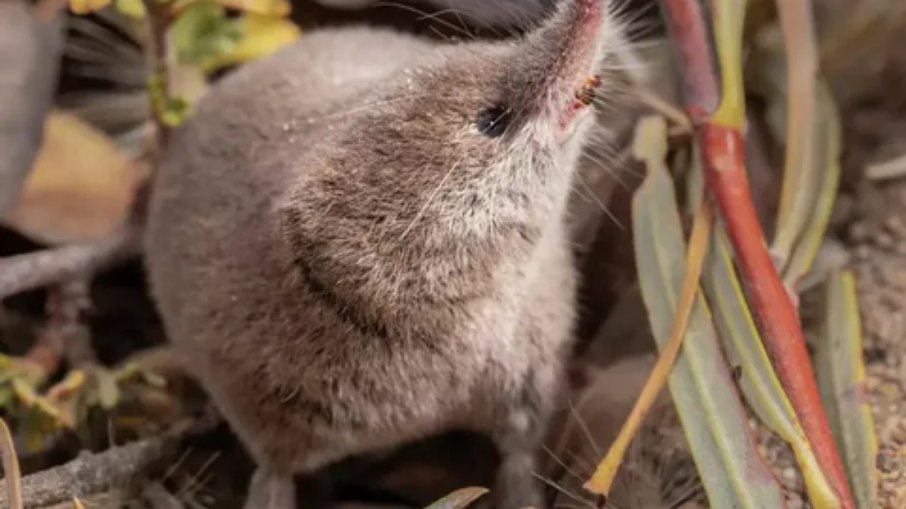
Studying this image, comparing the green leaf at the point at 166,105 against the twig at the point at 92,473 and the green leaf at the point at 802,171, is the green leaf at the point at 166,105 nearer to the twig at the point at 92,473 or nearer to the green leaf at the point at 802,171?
the twig at the point at 92,473

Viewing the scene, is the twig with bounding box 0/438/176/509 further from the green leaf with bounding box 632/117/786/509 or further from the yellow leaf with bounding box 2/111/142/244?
the green leaf with bounding box 632/117/786/509

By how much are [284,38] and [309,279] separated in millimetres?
381

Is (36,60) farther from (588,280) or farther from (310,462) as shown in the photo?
(588,280)

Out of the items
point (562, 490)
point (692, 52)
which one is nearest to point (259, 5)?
point (692, 52)

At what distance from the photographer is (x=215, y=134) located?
119 centimetres

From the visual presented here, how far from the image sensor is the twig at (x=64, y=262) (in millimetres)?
1233

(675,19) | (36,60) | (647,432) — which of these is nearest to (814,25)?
(675,19)

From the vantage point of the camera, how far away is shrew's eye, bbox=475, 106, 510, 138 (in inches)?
36.2

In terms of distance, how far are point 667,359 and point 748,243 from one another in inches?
5.0

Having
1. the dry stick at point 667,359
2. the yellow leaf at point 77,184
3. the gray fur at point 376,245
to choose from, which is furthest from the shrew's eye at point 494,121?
the yellow leaf at point 77,184

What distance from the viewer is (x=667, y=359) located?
1019mm

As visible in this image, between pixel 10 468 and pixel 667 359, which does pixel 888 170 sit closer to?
pixel 667 359

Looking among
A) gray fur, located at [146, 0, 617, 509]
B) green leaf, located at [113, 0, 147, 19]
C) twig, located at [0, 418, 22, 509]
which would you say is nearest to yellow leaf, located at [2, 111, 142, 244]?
gray fur, located at [146, 0, 617, 509]

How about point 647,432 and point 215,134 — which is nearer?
point 647,432
